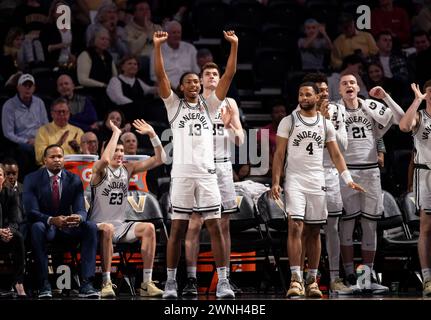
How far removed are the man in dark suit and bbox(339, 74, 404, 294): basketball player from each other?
2234 mm

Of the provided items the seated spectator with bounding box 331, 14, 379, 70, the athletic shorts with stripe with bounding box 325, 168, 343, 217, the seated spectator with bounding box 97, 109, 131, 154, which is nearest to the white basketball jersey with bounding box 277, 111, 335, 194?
the athletic shorts with stripe with bounding box 325, 168, 343, 217

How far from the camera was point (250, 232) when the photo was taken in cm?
1042

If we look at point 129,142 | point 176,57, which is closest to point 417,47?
point 176,57

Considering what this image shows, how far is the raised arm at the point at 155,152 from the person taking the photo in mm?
9305

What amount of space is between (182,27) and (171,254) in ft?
18.3

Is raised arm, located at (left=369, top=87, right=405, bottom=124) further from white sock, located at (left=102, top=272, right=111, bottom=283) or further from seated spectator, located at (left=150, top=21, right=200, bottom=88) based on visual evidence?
seated spectator, located at (left=150, top=21, right=200, bottom=88)

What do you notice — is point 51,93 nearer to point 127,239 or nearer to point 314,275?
point 127,239

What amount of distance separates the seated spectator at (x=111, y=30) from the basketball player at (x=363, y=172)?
4079 millimetres

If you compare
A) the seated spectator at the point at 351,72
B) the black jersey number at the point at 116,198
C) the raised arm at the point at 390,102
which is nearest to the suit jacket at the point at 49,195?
the black jersey number at the point at 116,198

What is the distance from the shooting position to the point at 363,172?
966cm

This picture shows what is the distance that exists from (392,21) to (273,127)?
2843mm

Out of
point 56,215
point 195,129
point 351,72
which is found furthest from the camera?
point 351,72

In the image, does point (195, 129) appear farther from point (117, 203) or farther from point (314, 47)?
point (314, 47)

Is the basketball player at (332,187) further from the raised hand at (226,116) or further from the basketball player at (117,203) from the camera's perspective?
the basketball player at (117,203)
